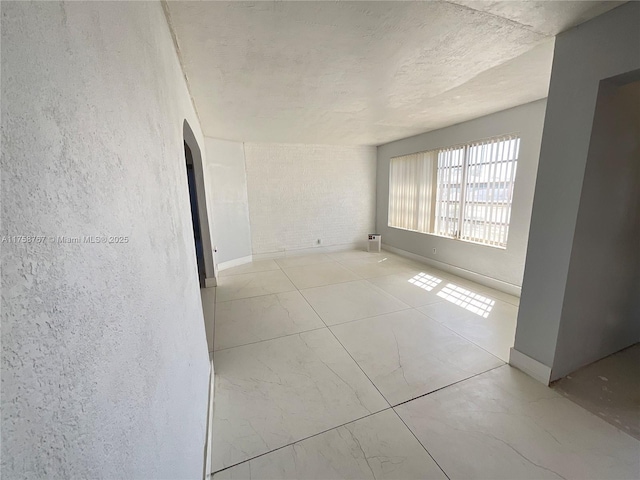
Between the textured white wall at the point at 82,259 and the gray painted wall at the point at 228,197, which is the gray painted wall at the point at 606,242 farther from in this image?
the gray painted wall at the point at 228,197

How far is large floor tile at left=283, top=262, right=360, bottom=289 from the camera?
164 inches

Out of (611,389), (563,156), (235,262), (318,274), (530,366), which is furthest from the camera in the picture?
(235,262)

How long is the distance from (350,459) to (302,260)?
13.7 ft

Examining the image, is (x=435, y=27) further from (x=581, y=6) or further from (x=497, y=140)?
(x=497, y=140)

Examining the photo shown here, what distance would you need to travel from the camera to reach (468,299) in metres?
3.41

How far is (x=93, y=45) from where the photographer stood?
581 mm

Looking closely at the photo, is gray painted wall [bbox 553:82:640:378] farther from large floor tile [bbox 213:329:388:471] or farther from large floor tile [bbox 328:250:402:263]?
large floor tile [bbox 328:250:402:263]

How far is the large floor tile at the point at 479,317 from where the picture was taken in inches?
97.0

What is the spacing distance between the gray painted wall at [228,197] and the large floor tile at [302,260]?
0.85m

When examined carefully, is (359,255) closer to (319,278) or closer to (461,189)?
(319,278)

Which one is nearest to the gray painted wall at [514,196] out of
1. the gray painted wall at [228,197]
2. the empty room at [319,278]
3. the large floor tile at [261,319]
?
the empty room at [319,278]

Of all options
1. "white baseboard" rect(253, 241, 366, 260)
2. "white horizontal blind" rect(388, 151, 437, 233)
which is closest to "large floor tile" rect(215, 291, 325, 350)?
"white baseboard" rect(253, 241, 366, 260)

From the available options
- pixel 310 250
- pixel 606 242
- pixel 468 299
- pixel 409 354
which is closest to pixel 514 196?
pixel 468 299

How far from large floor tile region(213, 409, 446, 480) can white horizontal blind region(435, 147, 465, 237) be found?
3.60 meters
